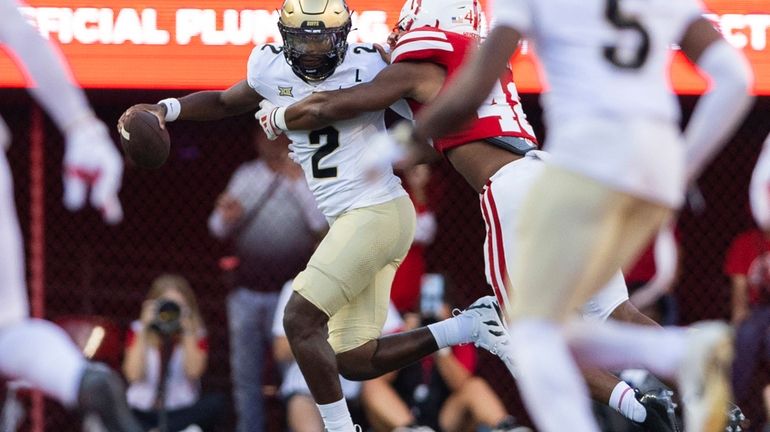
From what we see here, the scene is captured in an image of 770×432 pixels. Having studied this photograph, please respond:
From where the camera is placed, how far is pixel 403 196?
5.64m

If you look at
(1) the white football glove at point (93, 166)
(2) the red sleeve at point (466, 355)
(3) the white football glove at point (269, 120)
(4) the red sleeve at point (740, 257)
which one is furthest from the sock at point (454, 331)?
(4) the red sleeve at point (740, 257)

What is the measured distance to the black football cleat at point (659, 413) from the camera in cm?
506

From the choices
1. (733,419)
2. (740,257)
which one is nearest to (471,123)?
(733,419)

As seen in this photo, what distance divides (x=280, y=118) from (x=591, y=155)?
1992 millimetres

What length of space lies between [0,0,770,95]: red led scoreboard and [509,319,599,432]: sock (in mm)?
3872

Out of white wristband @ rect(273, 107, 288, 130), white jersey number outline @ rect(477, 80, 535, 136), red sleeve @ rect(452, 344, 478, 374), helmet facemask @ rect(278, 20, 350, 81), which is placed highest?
helmet facemask @ rect(278, 20, 350, 81)

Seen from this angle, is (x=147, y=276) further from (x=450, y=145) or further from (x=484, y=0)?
(x=450, y=145)

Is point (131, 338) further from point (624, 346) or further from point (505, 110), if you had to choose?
point (624, 346)

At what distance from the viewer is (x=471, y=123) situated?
5305 millimetres

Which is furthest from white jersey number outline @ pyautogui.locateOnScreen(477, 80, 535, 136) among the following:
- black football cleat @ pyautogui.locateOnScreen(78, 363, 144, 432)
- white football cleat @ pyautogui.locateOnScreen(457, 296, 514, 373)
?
black football cleat @ pyautogui.locateOnScreen(78, 363, 144, 432)

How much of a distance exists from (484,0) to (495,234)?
2.02 meters

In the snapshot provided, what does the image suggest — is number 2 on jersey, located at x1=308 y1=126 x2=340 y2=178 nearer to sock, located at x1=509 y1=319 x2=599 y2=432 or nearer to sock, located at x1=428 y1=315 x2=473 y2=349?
sock, located at x1=428 y1=315 x2=473 y2=349

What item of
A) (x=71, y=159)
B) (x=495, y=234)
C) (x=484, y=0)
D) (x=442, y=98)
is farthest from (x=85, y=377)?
(x=484, y=0)

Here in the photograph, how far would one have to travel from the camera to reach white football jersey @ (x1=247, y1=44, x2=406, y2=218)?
5.54 metres
